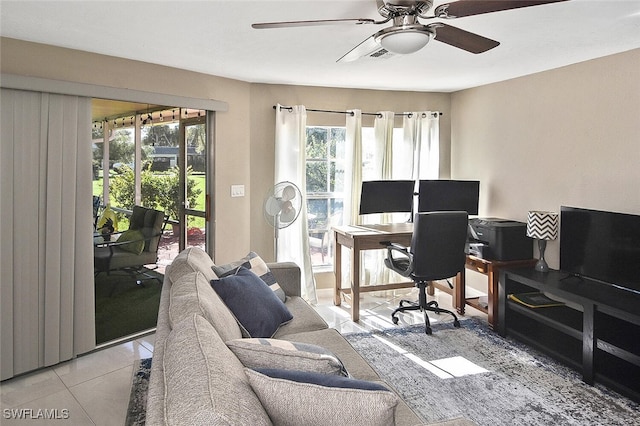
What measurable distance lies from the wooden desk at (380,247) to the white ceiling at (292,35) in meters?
1.54

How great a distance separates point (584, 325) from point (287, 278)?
6.90 feet

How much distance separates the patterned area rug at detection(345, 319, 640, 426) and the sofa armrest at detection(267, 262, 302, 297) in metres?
0.78

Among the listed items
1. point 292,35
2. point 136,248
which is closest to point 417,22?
point 292,35

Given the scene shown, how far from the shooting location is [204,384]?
1.13 metres

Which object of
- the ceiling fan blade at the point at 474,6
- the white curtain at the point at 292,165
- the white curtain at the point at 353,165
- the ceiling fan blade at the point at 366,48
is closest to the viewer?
the ceiling fan blade at the point at 474,6

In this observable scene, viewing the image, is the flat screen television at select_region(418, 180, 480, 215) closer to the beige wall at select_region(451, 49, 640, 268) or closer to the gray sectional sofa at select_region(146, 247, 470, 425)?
the beige wall at select_region(451, 49, 640, 268)

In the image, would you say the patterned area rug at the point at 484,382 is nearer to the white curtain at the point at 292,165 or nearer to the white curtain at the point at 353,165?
the white curtain at the point at 292,165

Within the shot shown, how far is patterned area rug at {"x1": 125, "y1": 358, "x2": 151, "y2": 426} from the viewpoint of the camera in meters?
2.39

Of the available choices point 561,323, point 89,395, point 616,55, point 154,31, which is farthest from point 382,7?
point 89,395

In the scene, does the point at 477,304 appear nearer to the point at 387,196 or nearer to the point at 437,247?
the point at 437,247

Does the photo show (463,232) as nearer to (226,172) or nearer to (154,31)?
(226,172)

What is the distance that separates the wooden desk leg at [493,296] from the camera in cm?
391

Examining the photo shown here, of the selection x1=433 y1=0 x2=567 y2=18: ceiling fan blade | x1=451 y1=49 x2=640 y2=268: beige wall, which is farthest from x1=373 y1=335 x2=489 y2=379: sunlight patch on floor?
x1=433 y1=0 x2=567 y2=18: ceiling fan blade

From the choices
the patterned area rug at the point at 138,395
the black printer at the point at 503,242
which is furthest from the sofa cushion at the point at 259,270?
the black printer at the point at 503,242
